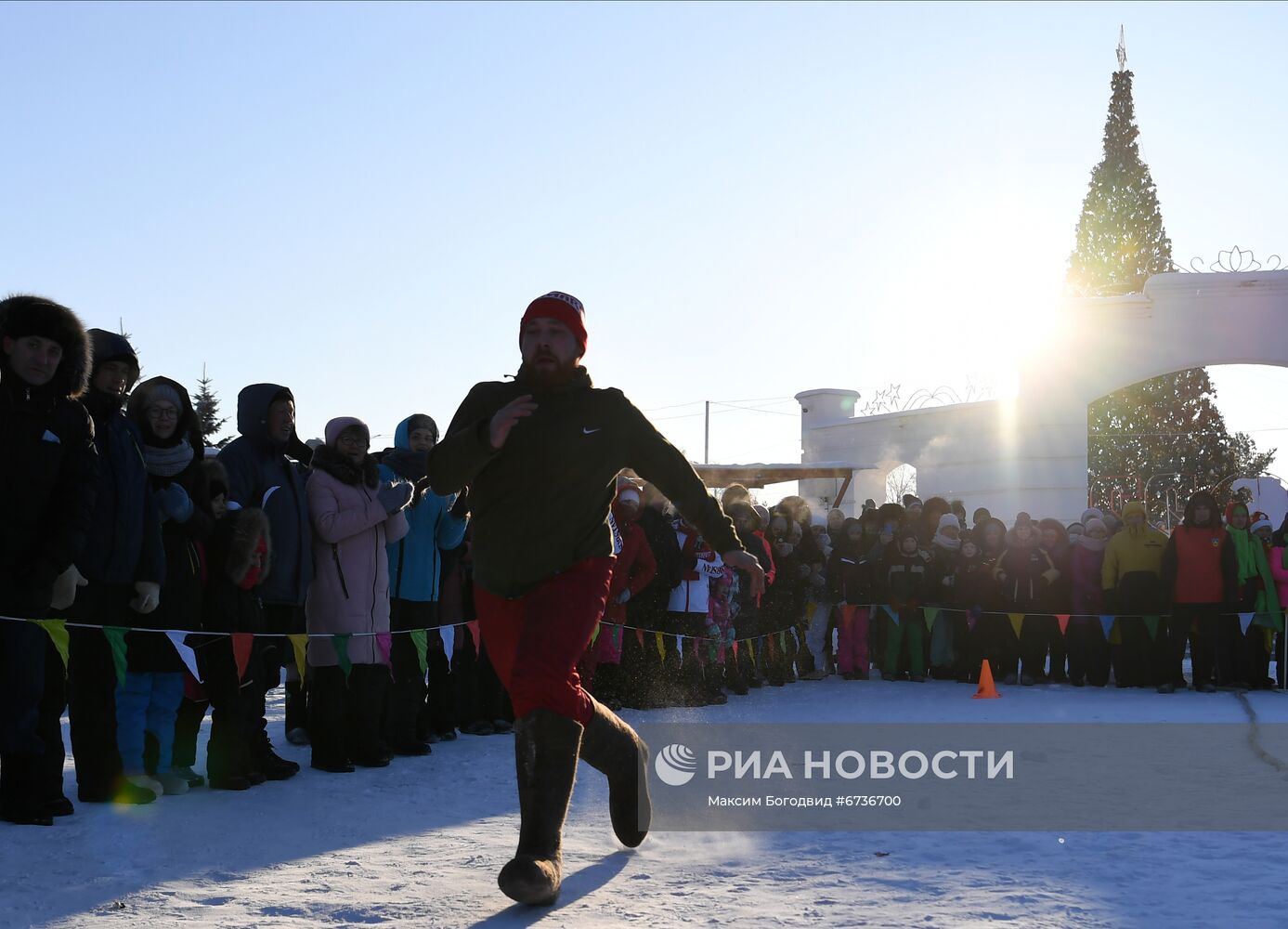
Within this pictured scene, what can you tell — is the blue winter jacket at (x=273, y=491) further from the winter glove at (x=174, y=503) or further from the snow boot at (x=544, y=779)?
the snow boot at (x=544, y=779)

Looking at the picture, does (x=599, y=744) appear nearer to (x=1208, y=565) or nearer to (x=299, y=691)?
(x=299, y=691)

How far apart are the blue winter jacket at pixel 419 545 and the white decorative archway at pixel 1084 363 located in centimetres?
1347

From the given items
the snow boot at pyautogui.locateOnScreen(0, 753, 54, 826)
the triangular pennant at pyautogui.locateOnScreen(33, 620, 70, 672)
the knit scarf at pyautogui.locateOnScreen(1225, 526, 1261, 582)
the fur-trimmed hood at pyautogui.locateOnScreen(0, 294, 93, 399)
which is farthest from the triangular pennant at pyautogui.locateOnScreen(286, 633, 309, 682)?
the knit scarf at pyautogui.locateOnScreen(1225, 526, 1261, 582)

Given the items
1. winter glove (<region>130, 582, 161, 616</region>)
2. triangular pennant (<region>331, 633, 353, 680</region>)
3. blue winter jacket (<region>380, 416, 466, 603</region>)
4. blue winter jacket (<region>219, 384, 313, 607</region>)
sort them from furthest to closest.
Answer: blue winter jacket (<region>380, 416, 466, 603</region>)
triangular pennant (<region>331, 633, 353, 680</region>)
blue winter jacket (<region>219, 384, 313, 607</region>)
winter glove (<region>130, 582, 161, 616</region>)

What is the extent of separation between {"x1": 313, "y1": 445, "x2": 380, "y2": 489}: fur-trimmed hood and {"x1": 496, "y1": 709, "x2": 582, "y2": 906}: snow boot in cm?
310

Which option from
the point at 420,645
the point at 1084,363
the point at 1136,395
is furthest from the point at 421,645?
the point at 1136,395

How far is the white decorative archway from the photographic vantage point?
18.0 meters

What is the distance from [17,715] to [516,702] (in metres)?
2.09

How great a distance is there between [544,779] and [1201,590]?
9.80 metres

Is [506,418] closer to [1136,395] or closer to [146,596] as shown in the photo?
[146,596]

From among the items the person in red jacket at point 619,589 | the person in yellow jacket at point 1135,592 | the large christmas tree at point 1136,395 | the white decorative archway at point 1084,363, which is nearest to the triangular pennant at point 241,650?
the person in red jacket at point 619,589

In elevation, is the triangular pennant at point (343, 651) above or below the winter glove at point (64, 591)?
below

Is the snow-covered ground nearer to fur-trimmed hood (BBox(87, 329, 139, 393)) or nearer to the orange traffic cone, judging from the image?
fur-trimmed hood (BBox(87, 329, 139, 393))

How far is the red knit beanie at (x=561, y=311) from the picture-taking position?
13.4 feet
